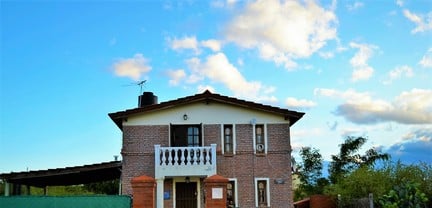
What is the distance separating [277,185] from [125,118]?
6.57m

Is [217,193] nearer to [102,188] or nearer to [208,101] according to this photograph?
[208,101]

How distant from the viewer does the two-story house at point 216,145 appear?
71.4 ft

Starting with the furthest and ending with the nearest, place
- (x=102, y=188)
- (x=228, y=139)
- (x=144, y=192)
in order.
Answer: (x=102, y=188)
(x=228, y=139)
(x=144, y=192)

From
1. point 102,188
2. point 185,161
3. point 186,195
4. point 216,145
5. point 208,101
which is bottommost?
point 186,195

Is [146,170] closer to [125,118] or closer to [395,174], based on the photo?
[125,118]

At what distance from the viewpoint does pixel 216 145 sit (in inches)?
866

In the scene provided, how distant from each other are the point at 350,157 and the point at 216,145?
495 inches

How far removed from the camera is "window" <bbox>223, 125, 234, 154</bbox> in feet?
73.2

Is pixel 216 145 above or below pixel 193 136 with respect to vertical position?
below

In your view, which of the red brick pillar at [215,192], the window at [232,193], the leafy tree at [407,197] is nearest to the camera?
the red brick pillar at [215,192]

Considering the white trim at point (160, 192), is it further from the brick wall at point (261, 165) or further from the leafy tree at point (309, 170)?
the leafy tree at point (309, 170)

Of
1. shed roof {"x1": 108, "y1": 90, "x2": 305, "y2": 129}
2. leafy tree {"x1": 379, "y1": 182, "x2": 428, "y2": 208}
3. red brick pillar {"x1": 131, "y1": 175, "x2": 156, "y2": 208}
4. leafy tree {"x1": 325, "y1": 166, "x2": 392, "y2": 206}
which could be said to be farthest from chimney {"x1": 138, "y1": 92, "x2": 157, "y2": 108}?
leafy tree {"x1": 379, "y1": 182, "x2": 428, "y2": 208}

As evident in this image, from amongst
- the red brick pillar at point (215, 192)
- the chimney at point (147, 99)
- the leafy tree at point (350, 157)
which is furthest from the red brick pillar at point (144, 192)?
the leafy tree at point (350, 157)

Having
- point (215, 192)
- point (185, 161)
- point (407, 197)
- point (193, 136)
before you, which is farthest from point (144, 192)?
point (407, 197)
